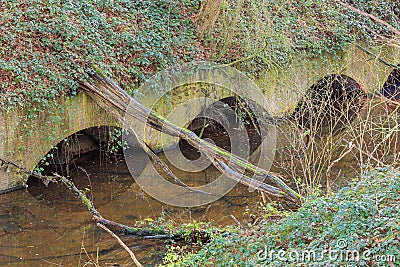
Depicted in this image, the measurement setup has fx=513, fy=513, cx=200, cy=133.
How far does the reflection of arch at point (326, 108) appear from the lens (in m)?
7.74

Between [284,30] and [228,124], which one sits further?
[284,30]

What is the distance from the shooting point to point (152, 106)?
29.8 feet

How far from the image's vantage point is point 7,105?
732cm

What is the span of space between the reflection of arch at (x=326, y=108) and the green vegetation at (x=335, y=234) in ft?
7.45

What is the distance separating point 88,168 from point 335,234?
5.77 m

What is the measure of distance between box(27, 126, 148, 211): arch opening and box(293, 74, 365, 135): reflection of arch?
306 centimetres

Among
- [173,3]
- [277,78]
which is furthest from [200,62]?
[277,78]

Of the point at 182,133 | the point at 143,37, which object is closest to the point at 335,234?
the point at 182,133

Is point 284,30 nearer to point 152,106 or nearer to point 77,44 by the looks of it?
point 152,106

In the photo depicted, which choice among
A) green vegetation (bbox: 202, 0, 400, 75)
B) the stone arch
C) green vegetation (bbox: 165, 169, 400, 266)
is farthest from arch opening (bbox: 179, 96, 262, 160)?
green vegetation (bbox: 165, 169, 400, 266)

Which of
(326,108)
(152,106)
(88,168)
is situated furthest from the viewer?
(326,108)

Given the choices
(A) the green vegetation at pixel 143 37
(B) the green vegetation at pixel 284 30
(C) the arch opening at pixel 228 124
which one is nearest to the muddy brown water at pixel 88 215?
(A) the green vegetation at pixel 143 37

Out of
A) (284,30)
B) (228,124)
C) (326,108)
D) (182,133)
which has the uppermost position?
(284,30)

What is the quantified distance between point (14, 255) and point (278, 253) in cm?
343
